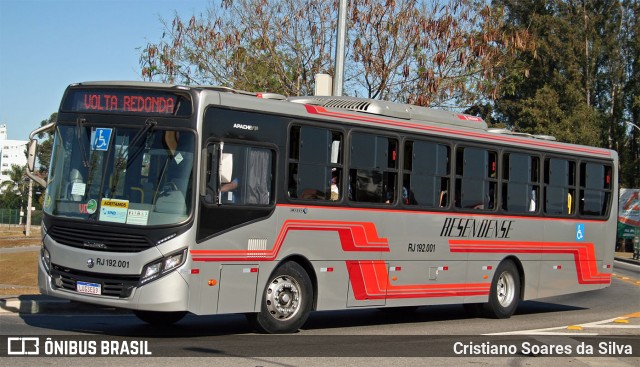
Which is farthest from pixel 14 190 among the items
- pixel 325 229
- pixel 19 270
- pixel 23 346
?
pixel 23 346

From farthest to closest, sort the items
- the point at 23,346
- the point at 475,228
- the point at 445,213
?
the point at 475,228 → the point at 445,213 → the point at 23,346

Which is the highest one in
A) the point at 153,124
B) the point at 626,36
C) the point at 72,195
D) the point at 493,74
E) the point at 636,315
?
the point at 626,36

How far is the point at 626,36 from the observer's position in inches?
2724

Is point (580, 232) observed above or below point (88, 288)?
above

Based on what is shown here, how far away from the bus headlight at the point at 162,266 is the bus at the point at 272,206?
25 millimetres

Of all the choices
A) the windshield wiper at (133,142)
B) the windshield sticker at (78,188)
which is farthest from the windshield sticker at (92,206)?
the windshield wiper at (133,142)

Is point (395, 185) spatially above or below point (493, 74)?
below

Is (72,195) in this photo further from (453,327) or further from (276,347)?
(453,327)

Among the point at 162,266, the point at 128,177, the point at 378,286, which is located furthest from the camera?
the point at 378,286

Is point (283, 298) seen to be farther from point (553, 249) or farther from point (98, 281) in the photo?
point (553, 249)

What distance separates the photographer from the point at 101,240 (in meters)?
12.2

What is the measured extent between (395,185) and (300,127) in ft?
7.89

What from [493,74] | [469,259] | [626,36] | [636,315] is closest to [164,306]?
[469,259]

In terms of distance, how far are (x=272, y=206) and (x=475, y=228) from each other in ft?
17.6
